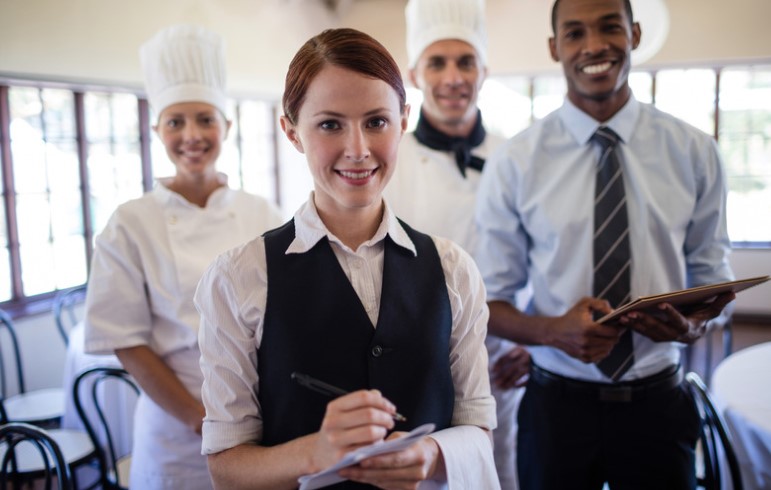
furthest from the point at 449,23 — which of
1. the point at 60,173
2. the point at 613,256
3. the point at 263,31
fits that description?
the point at 263,31

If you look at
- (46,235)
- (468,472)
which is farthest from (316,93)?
(46,235)

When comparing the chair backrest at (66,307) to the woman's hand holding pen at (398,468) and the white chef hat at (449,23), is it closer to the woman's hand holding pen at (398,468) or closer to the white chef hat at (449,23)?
the white chef hat at (449,23)

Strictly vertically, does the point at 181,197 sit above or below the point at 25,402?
above

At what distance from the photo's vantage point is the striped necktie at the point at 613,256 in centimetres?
140

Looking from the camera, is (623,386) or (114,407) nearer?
(623,386)

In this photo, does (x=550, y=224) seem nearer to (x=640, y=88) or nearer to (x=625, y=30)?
(x=625, y=30)

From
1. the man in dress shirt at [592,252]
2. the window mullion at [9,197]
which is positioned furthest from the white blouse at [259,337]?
the window mullion at [9,197]

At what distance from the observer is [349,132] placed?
0.85m

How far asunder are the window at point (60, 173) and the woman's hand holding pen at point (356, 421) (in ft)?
10.2

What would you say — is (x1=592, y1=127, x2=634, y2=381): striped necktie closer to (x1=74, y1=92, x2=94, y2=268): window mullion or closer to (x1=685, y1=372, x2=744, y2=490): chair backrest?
(x1=685, y1=372, x2=744, y2=490): chair backrest

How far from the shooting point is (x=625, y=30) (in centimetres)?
140

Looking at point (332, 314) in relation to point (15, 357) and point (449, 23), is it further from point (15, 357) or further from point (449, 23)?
point (15, 357)

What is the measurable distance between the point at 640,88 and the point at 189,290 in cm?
540

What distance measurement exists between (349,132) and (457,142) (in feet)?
3.51
